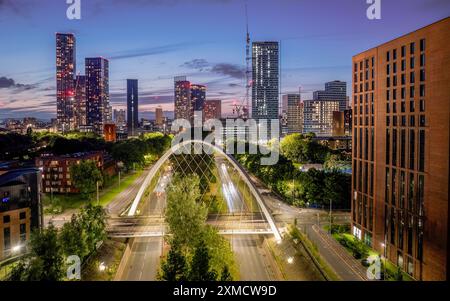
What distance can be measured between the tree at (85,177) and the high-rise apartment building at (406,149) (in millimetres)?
31516

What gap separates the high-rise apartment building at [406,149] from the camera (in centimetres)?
2075

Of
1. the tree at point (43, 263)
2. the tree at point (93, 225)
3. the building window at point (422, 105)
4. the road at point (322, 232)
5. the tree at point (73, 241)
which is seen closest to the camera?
the tree at point (43, 263)

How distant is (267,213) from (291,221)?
26.7 feet

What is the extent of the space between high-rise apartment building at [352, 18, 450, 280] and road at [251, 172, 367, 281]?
2.60 metres

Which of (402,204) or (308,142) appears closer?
(402,204)

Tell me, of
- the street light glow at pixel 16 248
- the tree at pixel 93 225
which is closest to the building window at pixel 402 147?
the tree at pixel 93 225

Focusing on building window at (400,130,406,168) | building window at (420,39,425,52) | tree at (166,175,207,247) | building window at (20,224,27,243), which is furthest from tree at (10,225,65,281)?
building window at (420,39,425,52)

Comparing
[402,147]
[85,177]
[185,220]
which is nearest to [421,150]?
[402,147]

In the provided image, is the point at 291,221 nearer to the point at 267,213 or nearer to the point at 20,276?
the point at 267,213

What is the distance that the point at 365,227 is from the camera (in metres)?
30.2

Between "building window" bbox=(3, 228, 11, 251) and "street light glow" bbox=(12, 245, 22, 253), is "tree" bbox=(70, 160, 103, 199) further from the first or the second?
"building window" bbox=(3, 228, 11, 251)

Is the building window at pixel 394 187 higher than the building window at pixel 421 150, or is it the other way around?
the building window at pixel 421 150

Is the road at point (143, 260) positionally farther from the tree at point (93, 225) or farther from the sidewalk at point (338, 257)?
the sidewalk at point (338, 257)
